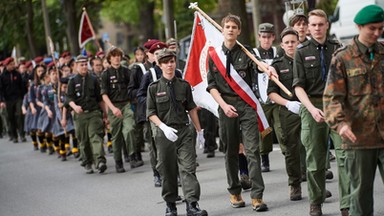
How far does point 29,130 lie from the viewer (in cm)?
2027

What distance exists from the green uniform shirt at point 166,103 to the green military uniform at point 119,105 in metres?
4.44

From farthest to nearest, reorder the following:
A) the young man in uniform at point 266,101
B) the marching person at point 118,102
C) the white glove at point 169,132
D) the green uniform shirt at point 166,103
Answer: the marching person at point 118,102
the young man in uniform at point 266,101
the green uniform shirt at point 166,103
the white glove at point 169,132

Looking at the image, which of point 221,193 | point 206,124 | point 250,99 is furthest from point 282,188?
point 206,124

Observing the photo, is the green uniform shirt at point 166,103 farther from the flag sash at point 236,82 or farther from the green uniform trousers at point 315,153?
the green uniform trousers at point 315,153

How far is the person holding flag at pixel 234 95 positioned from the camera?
951 cm

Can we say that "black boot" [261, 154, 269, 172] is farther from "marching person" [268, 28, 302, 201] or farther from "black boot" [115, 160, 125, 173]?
"black boot" [115, 160, 125, 173]

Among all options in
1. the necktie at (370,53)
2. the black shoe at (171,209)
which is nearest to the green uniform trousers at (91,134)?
the black shoe at (171,209)

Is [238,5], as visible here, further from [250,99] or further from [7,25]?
[7,25]

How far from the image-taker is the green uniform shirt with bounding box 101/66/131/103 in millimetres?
14094

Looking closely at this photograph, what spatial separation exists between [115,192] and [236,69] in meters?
3.41

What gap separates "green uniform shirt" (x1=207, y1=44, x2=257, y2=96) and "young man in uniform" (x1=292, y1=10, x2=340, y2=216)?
40.9 inches

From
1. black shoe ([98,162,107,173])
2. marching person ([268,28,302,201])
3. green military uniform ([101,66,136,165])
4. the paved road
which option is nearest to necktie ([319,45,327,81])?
marching person ([268,28,302,201])

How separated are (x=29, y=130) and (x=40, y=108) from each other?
0.87 m

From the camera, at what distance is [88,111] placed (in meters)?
14.5
